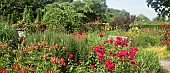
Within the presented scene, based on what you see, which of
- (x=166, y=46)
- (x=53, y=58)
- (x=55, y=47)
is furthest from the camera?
(x=166, y=46)

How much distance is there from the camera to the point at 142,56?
7.29m

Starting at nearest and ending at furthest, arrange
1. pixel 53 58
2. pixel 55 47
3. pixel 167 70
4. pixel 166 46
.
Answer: pixel 53 58, pixel 55 47, pixel 167 70, pixel 166 46

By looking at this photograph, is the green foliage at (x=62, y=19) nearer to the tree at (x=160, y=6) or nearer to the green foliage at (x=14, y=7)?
the green foliage at (x=14, y=7)

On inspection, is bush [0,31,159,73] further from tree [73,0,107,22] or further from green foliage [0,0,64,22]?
tree [73,0,107,22]

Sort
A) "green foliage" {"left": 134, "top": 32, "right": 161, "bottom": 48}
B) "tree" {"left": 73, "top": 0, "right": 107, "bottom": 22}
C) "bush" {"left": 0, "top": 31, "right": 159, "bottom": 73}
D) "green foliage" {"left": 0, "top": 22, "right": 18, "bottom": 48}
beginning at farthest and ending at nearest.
Answer: "tree" {"left": 73, "top": 0, "right": 107, "bottom": 22}, "green foliage" {"left": 134, "top": 32, "right": 161, "bottom": 48}, "green foliage" {"left": 0, "top": 22, "right": 18, "bottom": 48}, "bush" {"left": 0, "top": 31, "right": 159, "bottom": 73}

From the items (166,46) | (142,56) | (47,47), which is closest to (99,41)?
(142,56)

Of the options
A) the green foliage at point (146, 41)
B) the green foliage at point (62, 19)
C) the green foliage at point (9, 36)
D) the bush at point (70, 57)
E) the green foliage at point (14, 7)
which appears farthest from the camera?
the green foliage at point (14, 7)

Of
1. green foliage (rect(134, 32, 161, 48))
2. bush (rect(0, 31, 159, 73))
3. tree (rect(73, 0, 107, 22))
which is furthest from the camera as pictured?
tree (rect(73, 0, 107, 22))

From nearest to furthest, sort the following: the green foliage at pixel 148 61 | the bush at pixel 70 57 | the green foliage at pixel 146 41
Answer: the bush at pixel 70 57, the green foliage at pixel 148 61, the green foliage at pixel 146 41

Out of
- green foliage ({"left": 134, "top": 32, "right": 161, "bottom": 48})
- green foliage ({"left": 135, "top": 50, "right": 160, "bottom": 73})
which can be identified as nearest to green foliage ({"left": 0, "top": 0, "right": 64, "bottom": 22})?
green foliage ({"left": 134, "top": 32, "right": 161, "bottom": 48})

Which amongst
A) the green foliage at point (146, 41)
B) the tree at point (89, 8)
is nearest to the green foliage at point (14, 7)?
the tree at point (89, 8)

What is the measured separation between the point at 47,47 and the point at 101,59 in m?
1.22

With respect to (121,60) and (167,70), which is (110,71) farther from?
(167,70)

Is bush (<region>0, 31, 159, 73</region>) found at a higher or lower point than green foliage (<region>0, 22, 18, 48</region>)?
lower
